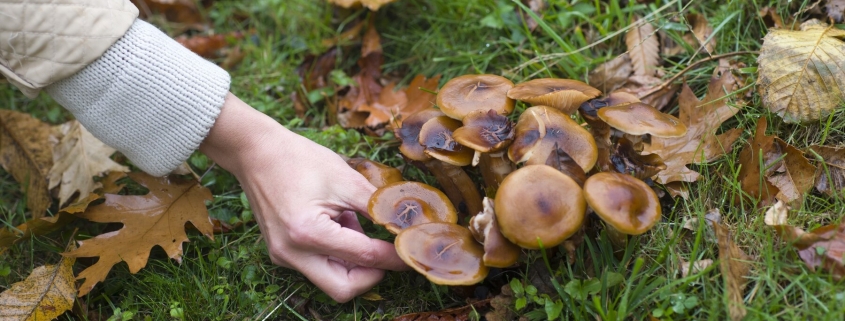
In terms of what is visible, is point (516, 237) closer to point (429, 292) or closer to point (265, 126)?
point (429, 292)

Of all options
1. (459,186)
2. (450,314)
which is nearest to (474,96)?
(459,186)

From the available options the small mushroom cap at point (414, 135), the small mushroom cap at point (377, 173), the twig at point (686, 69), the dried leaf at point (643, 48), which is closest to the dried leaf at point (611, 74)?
the dried leaf at point (643, 48)

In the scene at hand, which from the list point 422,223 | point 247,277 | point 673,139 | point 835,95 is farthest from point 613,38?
point 247,277

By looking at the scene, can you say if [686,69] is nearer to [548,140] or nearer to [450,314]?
[548,140]

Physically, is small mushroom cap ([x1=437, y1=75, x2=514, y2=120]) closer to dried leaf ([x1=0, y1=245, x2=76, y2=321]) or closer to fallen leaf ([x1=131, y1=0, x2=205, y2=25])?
dried leaf ([x1=0, y1=245, x2=76, y2=321])

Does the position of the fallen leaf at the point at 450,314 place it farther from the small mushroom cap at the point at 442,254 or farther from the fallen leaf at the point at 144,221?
the fallen leaf at the point at 144,221

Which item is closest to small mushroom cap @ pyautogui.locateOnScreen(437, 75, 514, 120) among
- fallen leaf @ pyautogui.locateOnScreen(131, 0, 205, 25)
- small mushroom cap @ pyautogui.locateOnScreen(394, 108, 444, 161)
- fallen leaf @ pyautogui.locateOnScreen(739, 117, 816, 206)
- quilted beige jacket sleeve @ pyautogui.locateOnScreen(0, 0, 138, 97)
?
small mushroom cap @ pyautogui.locateOnScreen(394, 108, 444, 161)
